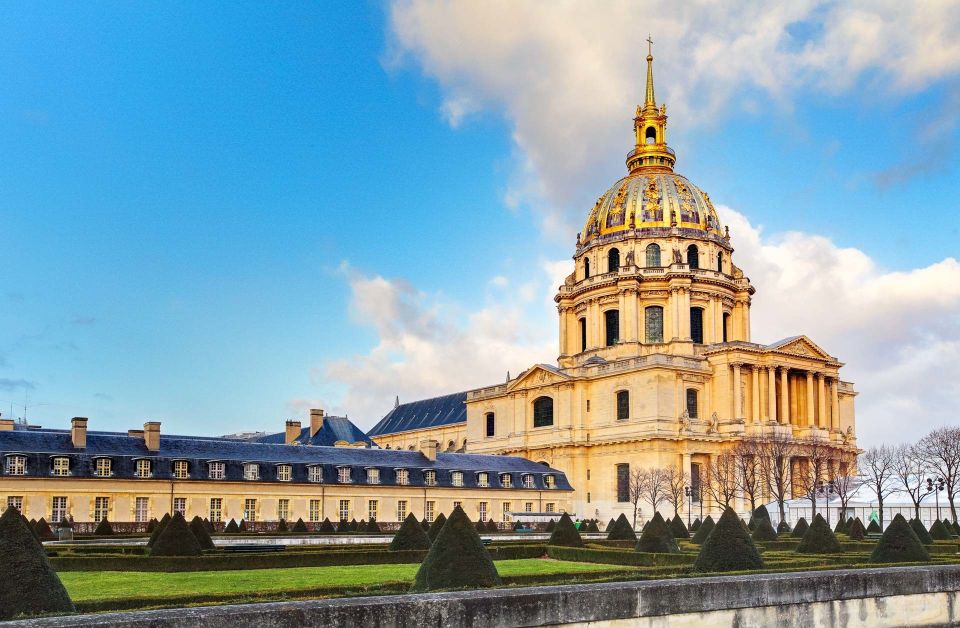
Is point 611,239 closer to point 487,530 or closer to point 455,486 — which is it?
point 455,486

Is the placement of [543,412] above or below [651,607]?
above

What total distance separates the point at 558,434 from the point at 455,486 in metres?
17.5

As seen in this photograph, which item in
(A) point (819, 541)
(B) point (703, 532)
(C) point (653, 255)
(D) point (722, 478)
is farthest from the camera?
(C) point (653, 255)

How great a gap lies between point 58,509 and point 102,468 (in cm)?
280

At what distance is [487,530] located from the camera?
173 feet

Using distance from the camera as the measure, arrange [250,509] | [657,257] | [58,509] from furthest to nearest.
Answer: [657,257]
[250,509]
[58,509]

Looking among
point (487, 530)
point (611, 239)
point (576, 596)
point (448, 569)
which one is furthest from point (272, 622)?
point (611, 239)

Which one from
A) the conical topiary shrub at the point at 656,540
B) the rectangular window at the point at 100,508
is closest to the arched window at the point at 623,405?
the rectangular window at the point at 100,508

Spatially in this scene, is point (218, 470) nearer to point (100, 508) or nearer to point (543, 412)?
point (100, 508)

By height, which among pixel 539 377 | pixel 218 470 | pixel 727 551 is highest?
pixel 539 377

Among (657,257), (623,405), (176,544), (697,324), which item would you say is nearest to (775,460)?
(623,405)

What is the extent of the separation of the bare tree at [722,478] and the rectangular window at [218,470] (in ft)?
103

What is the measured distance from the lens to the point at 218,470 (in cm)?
5481

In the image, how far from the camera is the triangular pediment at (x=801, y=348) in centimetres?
7606
